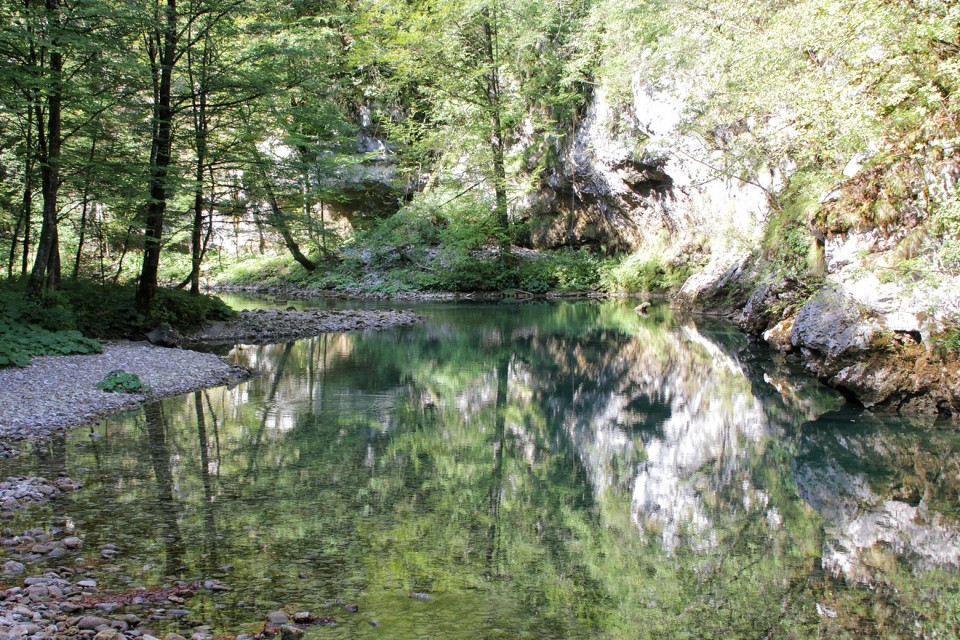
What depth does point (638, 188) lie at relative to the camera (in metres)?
27.4

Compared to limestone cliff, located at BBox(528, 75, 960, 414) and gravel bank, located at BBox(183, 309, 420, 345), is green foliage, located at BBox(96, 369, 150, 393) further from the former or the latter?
limestone cliff, located at BBox(528, 75, 960, 414)

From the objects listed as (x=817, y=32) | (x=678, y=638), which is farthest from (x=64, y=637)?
(x=817, y=32)

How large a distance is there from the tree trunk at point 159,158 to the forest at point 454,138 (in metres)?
0.07

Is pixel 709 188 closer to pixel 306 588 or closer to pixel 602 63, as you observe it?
pixel 602 63

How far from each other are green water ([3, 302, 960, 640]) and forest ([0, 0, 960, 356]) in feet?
10.9

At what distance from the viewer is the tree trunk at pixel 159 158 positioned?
13449 millimetres

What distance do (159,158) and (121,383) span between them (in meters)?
6.16

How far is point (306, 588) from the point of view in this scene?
441 cm

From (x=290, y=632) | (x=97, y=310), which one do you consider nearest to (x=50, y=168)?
(x=97, y=310)

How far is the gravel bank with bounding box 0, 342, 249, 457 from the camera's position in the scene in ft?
26.3

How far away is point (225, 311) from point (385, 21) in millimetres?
17537

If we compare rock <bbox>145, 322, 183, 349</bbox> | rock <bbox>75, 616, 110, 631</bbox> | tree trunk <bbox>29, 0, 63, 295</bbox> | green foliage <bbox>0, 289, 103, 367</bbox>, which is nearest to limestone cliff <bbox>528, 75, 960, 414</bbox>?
rock <bbox>75, 616, 110, 631</bbox>

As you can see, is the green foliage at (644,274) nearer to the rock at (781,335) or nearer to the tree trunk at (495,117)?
the tree trunk at (495,117)

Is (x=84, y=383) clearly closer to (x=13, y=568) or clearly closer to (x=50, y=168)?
(x=50, y=168)
